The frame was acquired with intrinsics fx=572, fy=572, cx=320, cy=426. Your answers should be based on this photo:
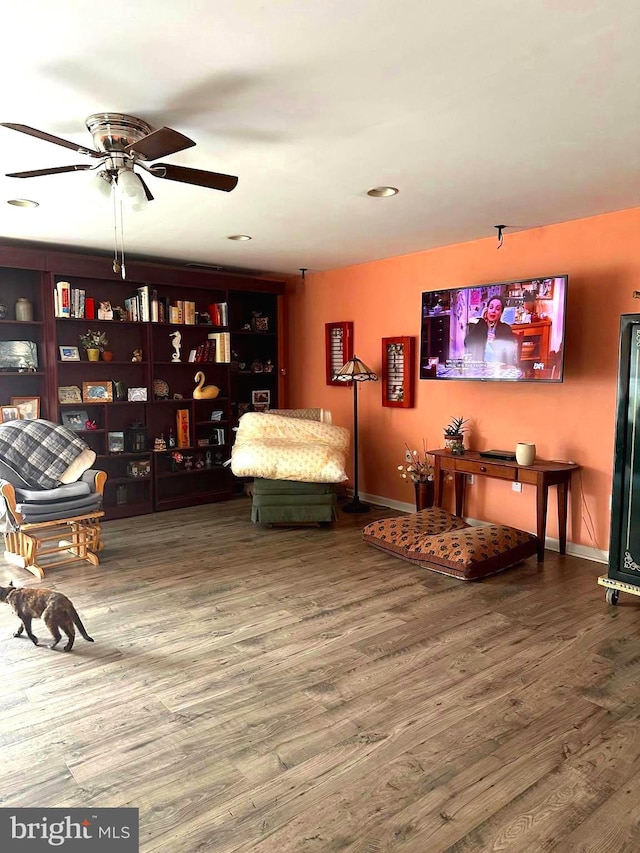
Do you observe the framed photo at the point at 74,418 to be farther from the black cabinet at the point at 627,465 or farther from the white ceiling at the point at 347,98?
the black cabinet at the point at 627,465

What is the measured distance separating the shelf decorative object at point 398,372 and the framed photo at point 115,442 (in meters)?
2.63

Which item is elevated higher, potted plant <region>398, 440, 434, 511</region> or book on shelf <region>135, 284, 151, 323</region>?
book on shelf <region>135, 284, 151, 323</region>

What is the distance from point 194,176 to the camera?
8.41 ft

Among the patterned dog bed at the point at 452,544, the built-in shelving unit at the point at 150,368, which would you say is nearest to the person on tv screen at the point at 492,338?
the patterned dog bed at the point at 452,544

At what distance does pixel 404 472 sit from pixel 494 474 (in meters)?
1.21

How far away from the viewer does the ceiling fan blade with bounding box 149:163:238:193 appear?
2506 millimetres

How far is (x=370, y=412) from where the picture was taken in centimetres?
592

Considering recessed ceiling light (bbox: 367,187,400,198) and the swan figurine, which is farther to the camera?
the swan figurine

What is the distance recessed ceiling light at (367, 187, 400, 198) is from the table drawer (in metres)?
2.06

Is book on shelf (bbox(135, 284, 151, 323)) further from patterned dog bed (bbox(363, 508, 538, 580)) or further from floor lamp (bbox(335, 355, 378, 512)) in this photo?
patterned dog bed (bbox(363, 508, 538, 580))

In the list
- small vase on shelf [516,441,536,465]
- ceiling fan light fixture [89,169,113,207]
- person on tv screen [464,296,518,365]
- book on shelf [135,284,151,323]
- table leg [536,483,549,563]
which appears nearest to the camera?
ceiling fan light fixture [89,169,113,207]

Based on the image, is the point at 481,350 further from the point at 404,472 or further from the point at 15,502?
the point at 15,502
